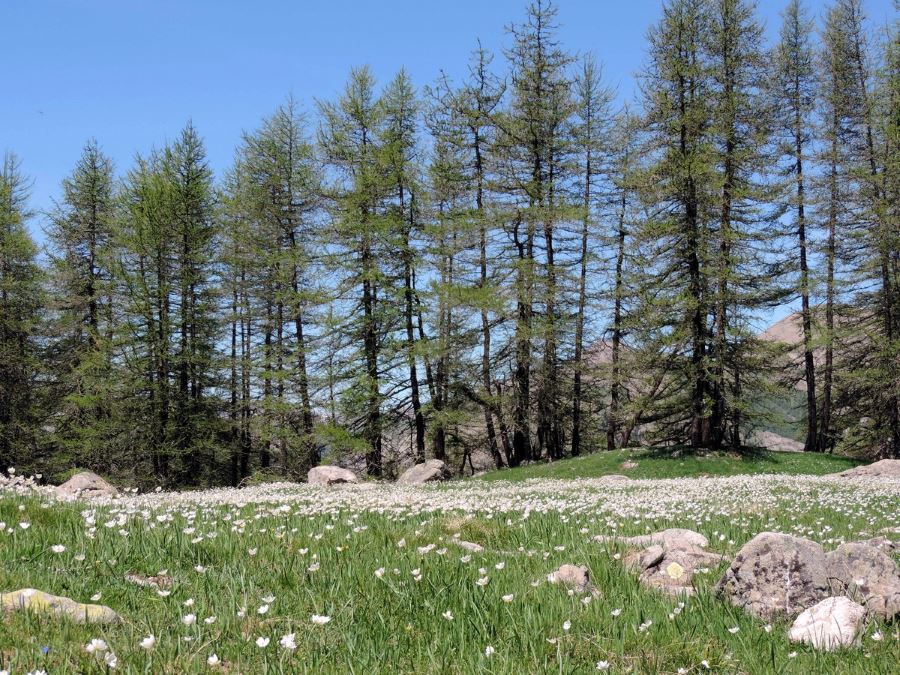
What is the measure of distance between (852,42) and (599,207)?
53.7ft

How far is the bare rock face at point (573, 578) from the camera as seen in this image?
13.8ft

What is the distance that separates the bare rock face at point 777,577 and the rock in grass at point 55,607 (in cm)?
375

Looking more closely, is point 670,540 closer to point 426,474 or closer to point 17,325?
point 426,474

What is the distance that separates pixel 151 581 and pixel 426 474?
23257mm

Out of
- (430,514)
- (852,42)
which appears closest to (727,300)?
(852,42)

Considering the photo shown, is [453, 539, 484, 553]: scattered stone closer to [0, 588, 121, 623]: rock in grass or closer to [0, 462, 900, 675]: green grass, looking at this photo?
[0, 462, 900, 675]: green grass

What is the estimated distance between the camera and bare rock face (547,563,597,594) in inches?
165

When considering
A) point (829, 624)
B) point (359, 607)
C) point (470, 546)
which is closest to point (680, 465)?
point (470, 546)

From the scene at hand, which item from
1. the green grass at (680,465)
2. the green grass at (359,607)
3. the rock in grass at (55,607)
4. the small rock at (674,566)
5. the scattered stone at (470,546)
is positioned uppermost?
the rock in grass at (55,607)

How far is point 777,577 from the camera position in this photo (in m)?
4.07

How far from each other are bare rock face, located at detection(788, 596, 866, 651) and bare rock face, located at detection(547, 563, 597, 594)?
122cm

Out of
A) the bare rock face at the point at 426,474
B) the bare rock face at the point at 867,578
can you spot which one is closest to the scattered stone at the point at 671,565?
the bare rock face at the point at 867,578

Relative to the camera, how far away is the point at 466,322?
3266 cm

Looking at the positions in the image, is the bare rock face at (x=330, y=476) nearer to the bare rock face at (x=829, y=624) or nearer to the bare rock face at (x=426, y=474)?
the bare rock face at (x=426, y=474)
